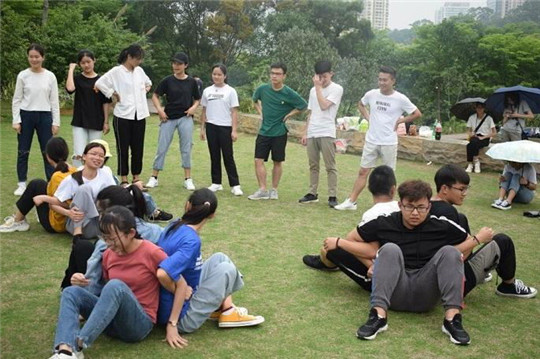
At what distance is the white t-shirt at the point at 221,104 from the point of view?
24.2 ft

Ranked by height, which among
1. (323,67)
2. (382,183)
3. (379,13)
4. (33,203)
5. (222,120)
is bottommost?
(33,203)

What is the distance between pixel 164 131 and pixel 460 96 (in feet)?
40.1

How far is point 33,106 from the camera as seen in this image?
21.9 ft

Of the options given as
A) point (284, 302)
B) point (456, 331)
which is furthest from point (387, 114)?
point (456, 331)

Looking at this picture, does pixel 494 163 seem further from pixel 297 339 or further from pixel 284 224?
pixel 297 339

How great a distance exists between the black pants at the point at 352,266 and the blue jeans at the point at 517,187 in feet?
12.2

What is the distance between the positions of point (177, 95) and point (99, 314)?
462 centimetres

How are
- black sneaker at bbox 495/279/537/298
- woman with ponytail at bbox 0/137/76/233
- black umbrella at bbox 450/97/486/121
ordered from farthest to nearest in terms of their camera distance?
black umbrella at bbox 450/97/486/121, woman with ponytail at bbox 0/137/76/233, black sneaker at bbox 495/279/537/298

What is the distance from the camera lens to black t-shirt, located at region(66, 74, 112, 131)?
669cm

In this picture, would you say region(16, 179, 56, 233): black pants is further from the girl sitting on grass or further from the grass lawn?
the girl sitting on grass

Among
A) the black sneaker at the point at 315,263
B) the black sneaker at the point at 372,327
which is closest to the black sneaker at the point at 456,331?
the black sneaker at the point at 372,327

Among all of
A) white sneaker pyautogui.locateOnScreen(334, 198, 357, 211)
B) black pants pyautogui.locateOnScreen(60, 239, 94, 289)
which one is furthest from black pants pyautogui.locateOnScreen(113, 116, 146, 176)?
black pants pyautogui.locateOnScreen(60, 239, 94, 289)

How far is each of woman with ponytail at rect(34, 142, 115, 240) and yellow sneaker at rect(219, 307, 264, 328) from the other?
5.56ft

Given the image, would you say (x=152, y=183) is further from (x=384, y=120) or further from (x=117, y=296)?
(x=117, y=296)
